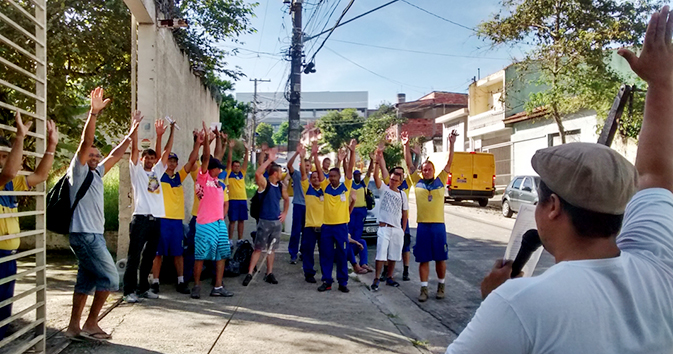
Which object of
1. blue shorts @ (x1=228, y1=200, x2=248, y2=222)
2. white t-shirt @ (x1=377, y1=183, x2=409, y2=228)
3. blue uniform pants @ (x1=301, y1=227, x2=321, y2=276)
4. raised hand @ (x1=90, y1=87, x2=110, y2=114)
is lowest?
blue uniform pants @ (x1=301, y1=227, x2=321, y2=276)

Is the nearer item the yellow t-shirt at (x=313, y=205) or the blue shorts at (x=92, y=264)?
the blue shorts at (x=92, y=264)

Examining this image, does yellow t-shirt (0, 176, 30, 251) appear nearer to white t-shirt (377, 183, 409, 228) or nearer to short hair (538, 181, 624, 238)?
short hair (538, 181, 624, 238)

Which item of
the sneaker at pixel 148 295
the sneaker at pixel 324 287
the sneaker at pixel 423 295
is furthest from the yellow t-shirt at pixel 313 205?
the sneaker at pixel 148 295

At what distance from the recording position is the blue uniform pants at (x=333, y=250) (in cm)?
725

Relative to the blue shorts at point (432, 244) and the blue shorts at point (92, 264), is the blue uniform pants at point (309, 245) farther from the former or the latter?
the blue shorts at point (92, 264)

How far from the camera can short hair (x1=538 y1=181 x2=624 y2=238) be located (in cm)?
142

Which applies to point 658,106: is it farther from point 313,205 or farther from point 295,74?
point 295,74

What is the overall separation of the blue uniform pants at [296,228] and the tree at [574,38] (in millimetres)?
11752

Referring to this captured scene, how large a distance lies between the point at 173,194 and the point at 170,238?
1.88ft

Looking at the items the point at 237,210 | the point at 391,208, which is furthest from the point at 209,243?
the point at 237,210

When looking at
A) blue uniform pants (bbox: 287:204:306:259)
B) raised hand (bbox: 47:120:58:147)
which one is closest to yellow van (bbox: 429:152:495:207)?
blue uniform pants (bbox: 287:204:306:259)

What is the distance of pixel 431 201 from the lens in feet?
23.0

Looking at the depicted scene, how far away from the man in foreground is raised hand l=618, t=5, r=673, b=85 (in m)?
0.62

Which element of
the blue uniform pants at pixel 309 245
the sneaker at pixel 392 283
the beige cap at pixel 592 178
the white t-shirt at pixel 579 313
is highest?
the beige cap at pixel 592 178
